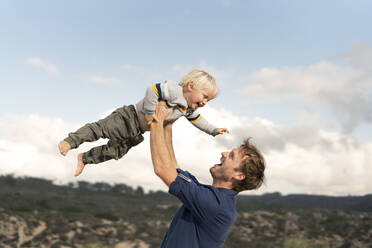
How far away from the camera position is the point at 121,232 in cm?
2412

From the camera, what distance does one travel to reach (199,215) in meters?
3.58

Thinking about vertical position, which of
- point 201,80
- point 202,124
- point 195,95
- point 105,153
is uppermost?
point 201,80

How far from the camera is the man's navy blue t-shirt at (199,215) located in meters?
3.50

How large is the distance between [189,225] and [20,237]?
20.9 meters

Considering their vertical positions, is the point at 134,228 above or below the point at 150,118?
below

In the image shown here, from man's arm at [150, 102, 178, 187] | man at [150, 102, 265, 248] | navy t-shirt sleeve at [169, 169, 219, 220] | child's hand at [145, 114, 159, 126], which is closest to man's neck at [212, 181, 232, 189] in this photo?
man at [150, 102, 265, 248]

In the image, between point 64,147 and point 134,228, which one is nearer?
point 64,147

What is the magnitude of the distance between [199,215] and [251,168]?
754 mm

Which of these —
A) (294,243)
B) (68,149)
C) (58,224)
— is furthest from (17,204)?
(68,149)

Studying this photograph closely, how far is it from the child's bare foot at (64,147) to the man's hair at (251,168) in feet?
5.99

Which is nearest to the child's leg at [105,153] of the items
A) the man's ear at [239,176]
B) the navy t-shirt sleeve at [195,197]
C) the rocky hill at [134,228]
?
the navy t-shirt sleeve at [195,197]

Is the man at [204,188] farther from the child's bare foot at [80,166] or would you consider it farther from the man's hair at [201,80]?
the child's bare foot at [80,166]

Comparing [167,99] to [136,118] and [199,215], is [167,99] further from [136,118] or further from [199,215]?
[199,215]

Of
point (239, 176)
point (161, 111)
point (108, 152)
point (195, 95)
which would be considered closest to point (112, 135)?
point (108, 152)
